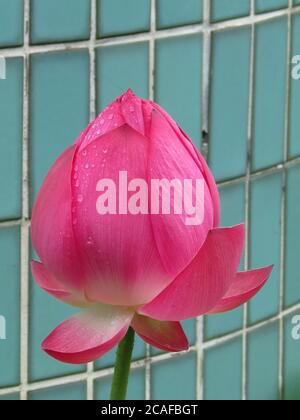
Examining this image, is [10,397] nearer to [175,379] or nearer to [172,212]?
[175,379]

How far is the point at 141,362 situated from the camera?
0.82 m

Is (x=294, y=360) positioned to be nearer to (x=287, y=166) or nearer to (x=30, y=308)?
(x=287, y=166)

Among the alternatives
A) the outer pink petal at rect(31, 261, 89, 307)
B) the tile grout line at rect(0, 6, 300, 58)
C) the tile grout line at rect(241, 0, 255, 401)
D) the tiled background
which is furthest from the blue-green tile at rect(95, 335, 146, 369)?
the outer pink petal at rect(31, 261, 89, 307)

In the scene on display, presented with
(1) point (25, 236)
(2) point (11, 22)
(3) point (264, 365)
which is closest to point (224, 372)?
(3) point (264, 365)

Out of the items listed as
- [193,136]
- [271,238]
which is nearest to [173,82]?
[193,136]

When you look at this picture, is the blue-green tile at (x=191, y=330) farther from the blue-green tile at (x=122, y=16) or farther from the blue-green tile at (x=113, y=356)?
the blue-green tile at (x=122, y=16)

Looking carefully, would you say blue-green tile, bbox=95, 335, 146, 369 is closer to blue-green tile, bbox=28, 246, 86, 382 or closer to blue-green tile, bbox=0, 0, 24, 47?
blue-green tile, bbox=28, 246, 86, 382

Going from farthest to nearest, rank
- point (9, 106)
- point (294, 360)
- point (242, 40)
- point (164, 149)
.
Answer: point (294, 360) → point (242, 40) → point (9, 106) → point (164, 149)

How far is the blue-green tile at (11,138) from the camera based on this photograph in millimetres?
662

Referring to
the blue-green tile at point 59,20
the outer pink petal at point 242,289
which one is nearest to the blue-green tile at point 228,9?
the blue-green tile at point 59,20

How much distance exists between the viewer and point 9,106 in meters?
0.67

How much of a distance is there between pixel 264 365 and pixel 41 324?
24 cm

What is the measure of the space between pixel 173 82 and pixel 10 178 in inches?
5.5

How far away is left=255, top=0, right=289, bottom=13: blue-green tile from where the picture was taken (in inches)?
30.4
